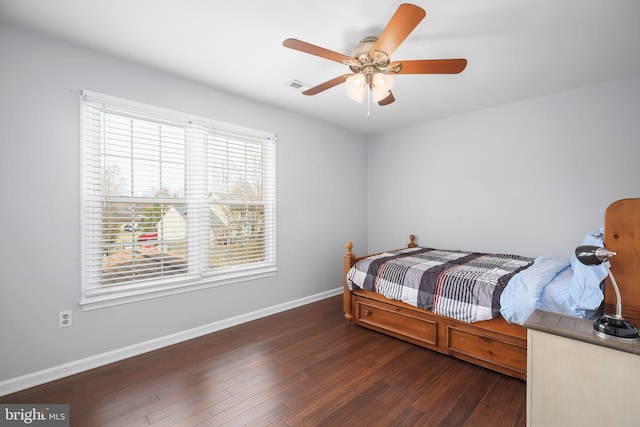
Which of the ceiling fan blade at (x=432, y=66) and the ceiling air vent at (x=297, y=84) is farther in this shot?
the ceiling air vent at (x=297, y=84)

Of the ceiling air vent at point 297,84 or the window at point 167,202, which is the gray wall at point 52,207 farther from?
the ceiling air vent at point 297,84

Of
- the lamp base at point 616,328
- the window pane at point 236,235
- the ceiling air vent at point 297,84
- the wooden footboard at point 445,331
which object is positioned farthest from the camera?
the window pane at point 236,235

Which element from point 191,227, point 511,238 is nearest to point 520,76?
point 511,238

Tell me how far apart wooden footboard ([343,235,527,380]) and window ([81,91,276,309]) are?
4.01ft

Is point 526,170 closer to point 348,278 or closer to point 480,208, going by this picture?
point 480,208

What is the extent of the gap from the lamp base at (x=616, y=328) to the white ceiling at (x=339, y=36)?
1.87 meters

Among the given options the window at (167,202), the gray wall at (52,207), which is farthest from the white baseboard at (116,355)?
the window at (167,202)

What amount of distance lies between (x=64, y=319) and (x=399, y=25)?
3.09 meters

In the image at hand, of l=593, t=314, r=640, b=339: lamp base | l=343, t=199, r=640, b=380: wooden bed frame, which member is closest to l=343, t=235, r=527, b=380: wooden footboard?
l=343, t=199, r=640, b=380: wooden bed frame

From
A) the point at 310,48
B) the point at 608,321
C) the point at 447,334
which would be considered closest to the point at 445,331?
the point at 447,334

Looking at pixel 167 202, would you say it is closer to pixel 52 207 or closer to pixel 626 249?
pixel 52 207

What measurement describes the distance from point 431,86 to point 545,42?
3.12 ft

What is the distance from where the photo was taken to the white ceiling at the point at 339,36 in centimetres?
184

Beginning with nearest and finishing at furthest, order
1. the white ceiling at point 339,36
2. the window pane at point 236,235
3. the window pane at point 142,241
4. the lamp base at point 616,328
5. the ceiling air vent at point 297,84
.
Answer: the lamp base at point 616,328 → the white ceiling at point 339,36 → the window pane at point 142,241 → the ceiling air vent at point 297,84 → the window pane at point 236,235
